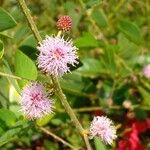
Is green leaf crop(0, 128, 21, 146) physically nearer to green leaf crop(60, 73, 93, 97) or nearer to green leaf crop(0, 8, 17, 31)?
green leaf crop(0, 8, 17, 31)

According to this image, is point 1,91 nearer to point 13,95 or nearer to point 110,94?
point 13,95

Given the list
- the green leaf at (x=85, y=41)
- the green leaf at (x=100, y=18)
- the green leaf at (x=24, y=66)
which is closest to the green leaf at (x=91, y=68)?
the green leaf at (x=100, y=18)

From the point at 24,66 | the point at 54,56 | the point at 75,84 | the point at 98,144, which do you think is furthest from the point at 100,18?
the point at 54,56

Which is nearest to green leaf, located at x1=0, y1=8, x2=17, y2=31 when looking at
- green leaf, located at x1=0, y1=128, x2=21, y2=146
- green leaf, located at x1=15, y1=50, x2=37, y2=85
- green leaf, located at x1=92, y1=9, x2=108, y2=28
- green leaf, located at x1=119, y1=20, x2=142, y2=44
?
green leaf, located at x1=15, y1=50, x2=37, y2=85

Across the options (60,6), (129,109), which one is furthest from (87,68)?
(60,6)

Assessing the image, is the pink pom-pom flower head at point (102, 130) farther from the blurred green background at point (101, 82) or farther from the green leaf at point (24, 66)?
the blurred green background at point (101, 82)
